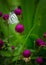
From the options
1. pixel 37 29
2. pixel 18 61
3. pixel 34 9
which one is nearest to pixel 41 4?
pixel 34 9

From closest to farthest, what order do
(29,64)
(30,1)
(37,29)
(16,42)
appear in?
(29,64), (16,42), (37,29), (30,1)

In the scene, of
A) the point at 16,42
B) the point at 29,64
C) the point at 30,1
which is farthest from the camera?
the point at 30,1

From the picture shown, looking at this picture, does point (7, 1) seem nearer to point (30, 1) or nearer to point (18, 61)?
point (30, 1)

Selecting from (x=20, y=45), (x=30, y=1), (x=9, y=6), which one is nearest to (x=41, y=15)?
(x=30, y=1)

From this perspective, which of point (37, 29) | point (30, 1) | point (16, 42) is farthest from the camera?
point (30, 1)

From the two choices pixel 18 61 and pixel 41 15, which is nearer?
pixel 18 61

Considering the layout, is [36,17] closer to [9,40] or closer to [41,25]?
→ [41,25]

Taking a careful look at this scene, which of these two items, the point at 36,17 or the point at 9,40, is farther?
the point at 36,17

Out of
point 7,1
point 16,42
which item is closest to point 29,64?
point 16,42
